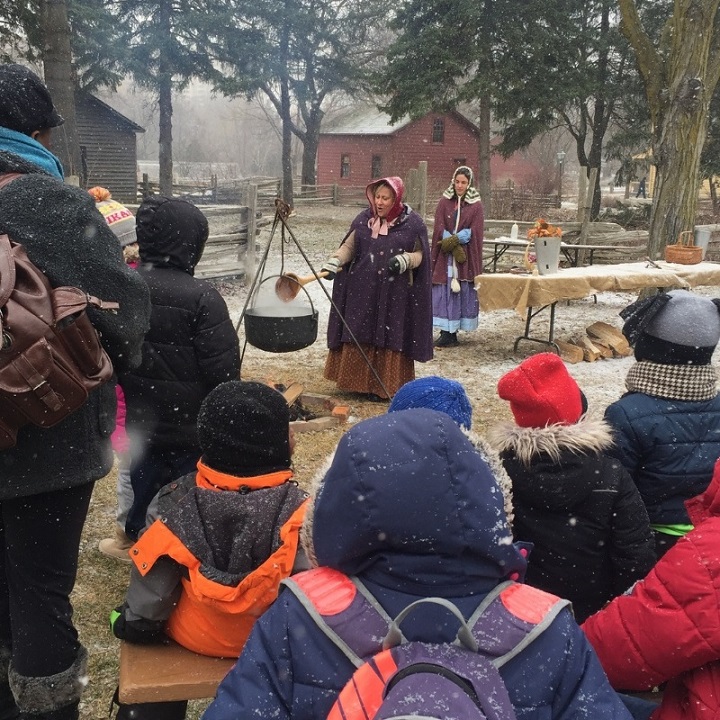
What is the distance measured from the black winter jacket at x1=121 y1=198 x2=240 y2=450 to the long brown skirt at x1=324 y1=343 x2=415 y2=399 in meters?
3.24

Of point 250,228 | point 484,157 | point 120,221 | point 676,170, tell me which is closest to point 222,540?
point 120,221

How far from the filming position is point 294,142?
233ft

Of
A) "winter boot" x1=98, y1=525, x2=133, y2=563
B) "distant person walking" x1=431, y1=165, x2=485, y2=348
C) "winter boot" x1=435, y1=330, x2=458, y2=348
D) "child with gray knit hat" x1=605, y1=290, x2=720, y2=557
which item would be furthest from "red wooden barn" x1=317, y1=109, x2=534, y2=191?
"child with gray knit hat" x1=605, y1=290, x2=720, y2=557

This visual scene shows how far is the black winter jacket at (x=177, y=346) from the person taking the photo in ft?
10.4

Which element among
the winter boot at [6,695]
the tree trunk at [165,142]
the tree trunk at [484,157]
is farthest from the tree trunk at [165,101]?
the winter boot at [6,695]

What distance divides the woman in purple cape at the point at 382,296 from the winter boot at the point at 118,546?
274cm

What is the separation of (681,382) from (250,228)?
10.8m

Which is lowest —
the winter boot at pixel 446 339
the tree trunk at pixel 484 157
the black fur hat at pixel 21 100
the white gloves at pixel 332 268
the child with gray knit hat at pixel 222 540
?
the winter boot at pixel 446 339

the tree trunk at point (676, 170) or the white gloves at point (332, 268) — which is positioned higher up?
the tree trunk at point (676, 170)

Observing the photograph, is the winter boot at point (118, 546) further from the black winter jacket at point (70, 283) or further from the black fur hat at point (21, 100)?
the black fur hat at point (21, 100)

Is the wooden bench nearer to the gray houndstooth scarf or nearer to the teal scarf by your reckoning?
the teal scarf

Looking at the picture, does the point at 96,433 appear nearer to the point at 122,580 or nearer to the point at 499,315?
the point at 122,580

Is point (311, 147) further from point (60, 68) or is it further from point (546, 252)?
point (546, 252)

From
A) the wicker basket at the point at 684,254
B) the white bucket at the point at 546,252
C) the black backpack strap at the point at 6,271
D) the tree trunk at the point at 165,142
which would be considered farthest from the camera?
the tree trunk at the point at 165,142
